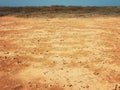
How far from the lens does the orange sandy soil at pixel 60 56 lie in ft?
21.0

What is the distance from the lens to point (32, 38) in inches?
412

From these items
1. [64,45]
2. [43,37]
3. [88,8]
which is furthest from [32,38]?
[88,8]

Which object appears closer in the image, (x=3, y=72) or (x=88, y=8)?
(x=3, y=72)

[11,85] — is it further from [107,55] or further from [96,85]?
[107,55]

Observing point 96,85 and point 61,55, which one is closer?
point 96,85

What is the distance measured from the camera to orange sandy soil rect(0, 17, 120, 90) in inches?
252

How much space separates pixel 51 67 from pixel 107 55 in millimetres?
2167

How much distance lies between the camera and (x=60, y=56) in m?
8.27

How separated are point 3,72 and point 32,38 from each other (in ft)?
11.8

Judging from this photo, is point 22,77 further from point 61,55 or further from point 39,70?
point 61,55

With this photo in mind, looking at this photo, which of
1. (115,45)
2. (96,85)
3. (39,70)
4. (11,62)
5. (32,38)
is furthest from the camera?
(32,38)

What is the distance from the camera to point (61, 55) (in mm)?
8367

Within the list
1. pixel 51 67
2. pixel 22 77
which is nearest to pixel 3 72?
pixel 22 77

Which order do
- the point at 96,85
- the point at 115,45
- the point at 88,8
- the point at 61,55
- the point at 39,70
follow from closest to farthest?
1. the point at 96,85
2. the point at 39,70
3. the point at 61,55
4. the point at 115,45
5. the point at 88,8
